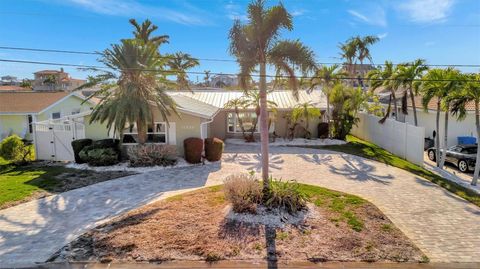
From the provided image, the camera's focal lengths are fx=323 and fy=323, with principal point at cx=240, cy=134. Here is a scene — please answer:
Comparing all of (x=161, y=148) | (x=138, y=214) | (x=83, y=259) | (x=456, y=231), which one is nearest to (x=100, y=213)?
(x=138, y=214)

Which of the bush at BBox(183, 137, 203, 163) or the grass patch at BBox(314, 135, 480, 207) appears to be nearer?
the grass patch at BBox(314, 135, 480, 207)

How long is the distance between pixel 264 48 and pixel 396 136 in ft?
43.0

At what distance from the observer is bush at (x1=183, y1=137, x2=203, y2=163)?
52.0 feet

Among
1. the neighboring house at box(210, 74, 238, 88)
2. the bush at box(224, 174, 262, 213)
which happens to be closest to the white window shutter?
the neighboring house at box(210, 74, 238, 88)

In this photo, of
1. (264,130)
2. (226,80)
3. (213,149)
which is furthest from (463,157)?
(226,80)

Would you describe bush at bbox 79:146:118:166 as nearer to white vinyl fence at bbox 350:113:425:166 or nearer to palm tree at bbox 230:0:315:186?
palm tree at bbox 230:0:315:186

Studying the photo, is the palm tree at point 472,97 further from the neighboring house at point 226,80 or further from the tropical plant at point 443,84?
the neighboring house at point 226,80

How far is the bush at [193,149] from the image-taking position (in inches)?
624

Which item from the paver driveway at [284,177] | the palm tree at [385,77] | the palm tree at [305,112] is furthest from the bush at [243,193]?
the palm tree at [385,77]

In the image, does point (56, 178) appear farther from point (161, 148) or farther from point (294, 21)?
point (294, 21)

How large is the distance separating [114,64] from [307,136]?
14.2 meters

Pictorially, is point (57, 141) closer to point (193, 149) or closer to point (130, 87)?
point (130, 87)

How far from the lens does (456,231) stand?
842 centimetres

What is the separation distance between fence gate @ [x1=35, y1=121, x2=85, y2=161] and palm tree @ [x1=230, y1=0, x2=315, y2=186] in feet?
37.6
